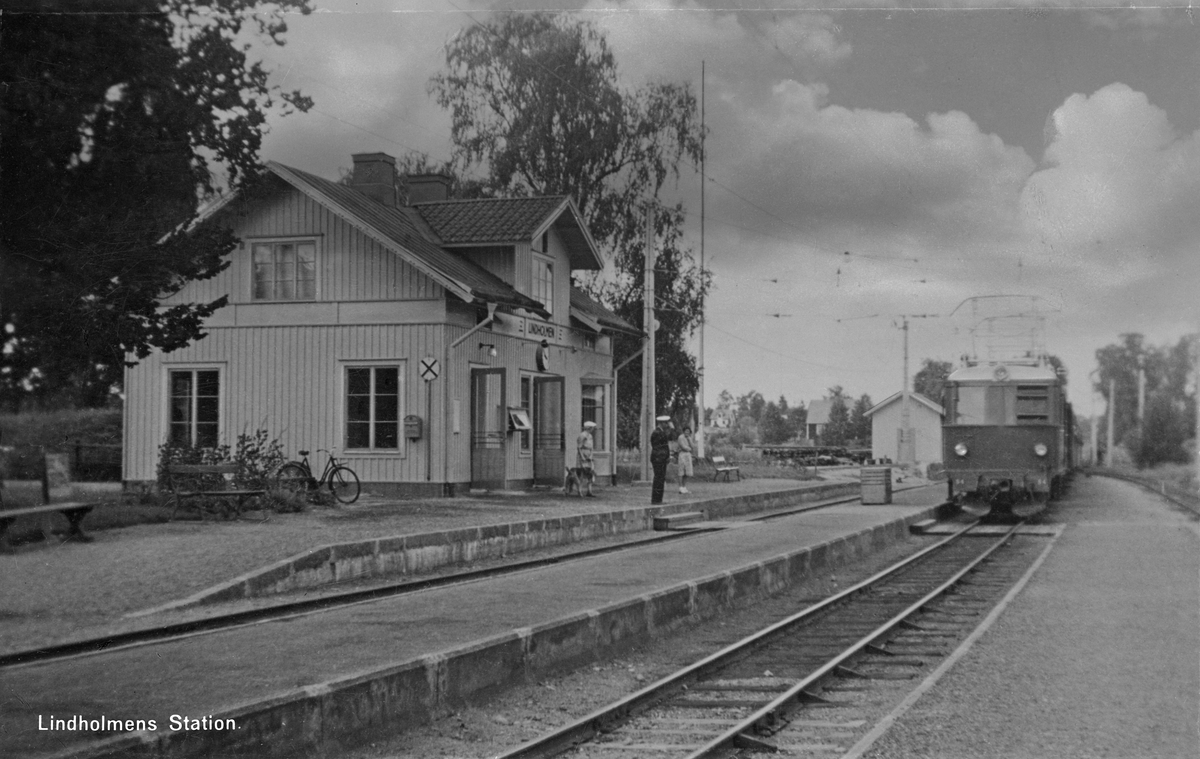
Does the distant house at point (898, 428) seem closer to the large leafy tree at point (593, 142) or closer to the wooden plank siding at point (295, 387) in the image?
the large leafy tree at point (593, 142)

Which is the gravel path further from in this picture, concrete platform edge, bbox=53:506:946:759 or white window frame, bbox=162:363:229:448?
white window frame, bbox=162:363:229:448

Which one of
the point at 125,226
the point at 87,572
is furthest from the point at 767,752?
the point at 87,572

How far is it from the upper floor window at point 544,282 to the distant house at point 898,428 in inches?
1517

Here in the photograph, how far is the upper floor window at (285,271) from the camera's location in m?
23.5

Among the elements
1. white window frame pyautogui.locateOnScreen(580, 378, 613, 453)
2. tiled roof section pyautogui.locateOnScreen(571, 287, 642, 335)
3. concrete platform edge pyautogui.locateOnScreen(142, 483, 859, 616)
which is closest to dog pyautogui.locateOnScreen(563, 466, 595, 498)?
concrete platform edge pyautogui.locateOnScreen(142, 483, 859, 616)

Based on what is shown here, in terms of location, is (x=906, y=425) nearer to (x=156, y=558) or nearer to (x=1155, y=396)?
(x=1155, y=396)

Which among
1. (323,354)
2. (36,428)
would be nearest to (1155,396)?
(323,354)

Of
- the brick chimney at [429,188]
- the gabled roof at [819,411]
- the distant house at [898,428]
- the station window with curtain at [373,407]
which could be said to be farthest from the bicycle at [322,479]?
the gabled roof at [819,411]

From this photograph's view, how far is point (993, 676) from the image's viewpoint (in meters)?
9.58

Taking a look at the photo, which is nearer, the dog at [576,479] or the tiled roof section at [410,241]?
the tiled roof section at [410,241]

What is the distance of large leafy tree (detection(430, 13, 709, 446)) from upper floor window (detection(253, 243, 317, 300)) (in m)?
9.05

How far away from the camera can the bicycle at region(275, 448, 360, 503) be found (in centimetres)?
1952

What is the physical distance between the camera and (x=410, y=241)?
77.2 ft

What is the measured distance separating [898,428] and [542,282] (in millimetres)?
42449
